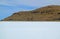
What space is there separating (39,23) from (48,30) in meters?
0.15

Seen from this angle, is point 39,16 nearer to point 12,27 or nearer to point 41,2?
point 41,2

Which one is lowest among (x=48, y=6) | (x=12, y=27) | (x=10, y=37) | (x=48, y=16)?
(x=10, y=37)

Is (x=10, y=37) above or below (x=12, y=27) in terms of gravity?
below

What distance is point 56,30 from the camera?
154cm

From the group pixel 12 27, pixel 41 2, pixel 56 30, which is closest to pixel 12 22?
pixel 12 27

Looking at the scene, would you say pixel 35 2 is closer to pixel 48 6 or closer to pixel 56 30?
pixel 48 6

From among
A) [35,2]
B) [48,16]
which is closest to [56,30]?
[48,16]

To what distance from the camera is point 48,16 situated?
1460 millimetres

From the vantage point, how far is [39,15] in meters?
1.49

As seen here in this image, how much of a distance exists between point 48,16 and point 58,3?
226 millimetres

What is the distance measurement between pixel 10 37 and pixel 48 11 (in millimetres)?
586

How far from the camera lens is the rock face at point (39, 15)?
147 centimetres

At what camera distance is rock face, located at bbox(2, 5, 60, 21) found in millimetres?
1471

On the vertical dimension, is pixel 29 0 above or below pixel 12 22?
above
